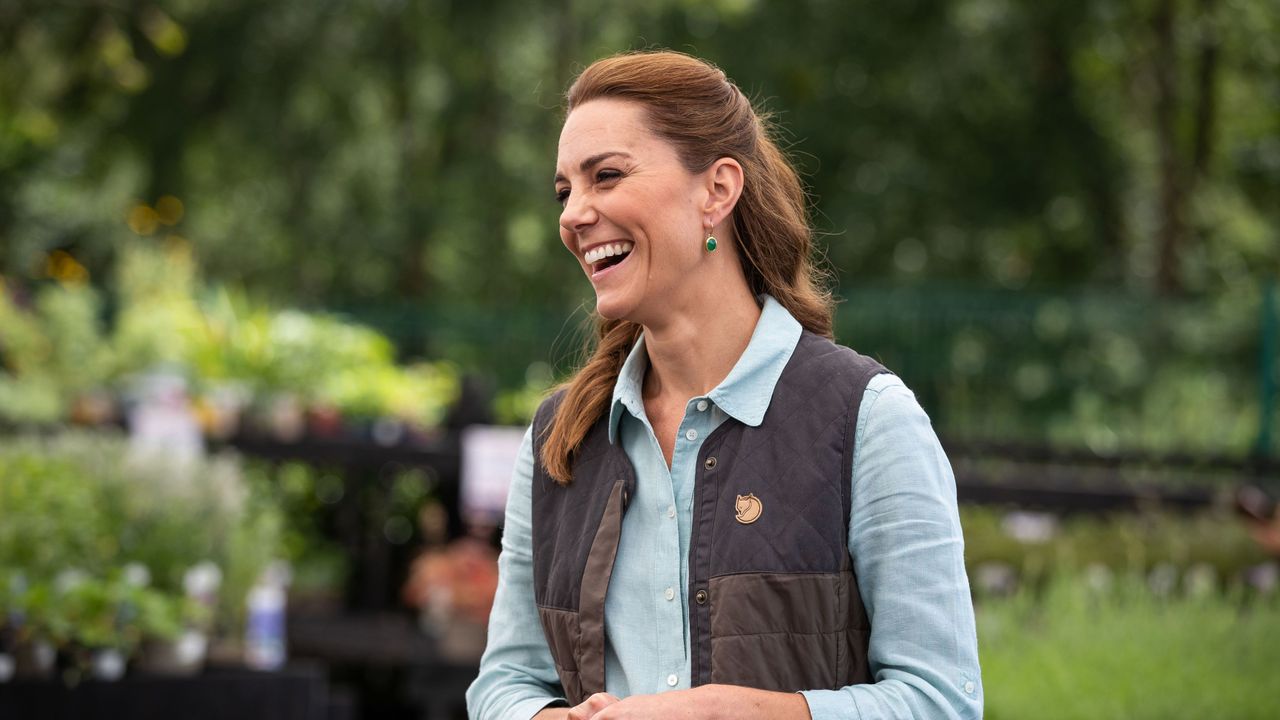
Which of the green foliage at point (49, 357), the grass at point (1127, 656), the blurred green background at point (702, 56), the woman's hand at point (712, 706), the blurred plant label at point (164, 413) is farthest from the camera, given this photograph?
the blurred green background at point (702, 56)

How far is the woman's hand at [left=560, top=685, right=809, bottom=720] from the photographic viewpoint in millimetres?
1560

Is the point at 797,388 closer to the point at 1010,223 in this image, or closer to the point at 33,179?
the point at 1010,223

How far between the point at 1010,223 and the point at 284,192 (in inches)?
313

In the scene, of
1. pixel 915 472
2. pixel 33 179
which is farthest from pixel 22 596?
pixel 33 179

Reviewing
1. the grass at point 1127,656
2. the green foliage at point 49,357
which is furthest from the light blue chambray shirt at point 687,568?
the green foliage at point 49,357

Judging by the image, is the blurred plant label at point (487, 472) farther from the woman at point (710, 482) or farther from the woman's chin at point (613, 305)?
the woman's chin at point (613, 305)

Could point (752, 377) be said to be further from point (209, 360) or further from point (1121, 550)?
point (209, 360)

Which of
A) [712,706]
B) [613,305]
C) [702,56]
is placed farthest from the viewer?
[702,56]

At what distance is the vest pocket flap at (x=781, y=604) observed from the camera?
1621 millimetres

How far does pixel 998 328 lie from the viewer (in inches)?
404

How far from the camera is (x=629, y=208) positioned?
1747mm

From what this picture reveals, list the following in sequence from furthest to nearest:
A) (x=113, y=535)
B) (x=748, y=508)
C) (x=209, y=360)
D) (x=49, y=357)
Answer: (x=49, y=357) < (x=209, y=360) < (x=113, y=535) < (x=748, y=508)

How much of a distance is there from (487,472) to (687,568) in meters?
4.86

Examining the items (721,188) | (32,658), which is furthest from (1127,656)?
(32,658)
